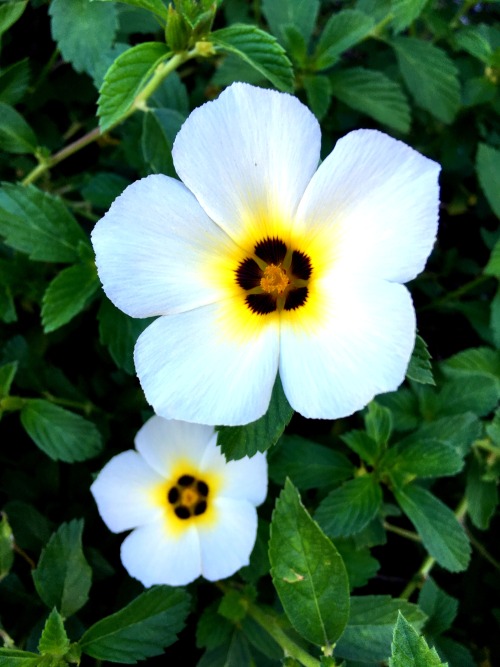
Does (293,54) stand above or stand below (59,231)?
above

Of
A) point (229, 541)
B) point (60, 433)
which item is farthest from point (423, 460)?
point (60, 433)

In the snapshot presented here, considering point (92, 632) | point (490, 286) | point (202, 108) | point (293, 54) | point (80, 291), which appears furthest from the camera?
point (490, 286)

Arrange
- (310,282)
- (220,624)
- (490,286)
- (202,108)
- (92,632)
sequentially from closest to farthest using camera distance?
(202,108) → (310,282) → (92,632) → (220,624) → (490,286)

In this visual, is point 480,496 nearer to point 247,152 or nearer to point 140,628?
point 140,628

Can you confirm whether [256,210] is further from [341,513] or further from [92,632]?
[92,632]

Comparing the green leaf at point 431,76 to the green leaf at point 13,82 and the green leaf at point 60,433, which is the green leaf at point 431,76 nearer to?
the green leaf at point 13,82

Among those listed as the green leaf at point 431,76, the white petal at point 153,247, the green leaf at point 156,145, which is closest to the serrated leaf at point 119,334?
the green leaf at point 156,145

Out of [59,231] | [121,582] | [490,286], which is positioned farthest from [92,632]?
[490,286]
